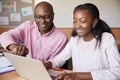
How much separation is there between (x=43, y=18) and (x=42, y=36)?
147 mm

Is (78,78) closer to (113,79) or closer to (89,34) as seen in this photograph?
(113,79)

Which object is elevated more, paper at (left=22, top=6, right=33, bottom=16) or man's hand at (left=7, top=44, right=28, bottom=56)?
paper at (left=22, top=6, right=33, bottom=16)

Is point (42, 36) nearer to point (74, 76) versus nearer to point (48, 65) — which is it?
point (48, 65)

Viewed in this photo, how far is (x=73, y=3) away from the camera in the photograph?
320cm

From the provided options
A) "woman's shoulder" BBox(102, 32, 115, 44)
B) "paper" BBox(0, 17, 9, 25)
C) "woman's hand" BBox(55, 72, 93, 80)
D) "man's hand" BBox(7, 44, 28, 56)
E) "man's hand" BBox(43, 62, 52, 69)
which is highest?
"woman's shoulder" BBox(102, 32, 115, 44)

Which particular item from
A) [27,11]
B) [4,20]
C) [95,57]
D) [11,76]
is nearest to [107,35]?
[95,57]

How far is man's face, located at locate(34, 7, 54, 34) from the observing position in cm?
160

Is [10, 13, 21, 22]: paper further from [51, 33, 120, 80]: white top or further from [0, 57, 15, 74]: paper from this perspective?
[51, 33, 120, 80]: white top

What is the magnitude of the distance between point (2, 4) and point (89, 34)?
8.26 feet

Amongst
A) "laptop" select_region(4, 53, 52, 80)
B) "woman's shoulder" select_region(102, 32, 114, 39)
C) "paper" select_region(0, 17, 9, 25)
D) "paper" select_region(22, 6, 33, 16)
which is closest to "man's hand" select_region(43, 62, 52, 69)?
"laptop" select_region(4, 53, 52, 80)

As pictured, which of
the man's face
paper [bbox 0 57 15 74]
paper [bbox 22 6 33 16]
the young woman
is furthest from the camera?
paper [bbox 22 6 33 16]

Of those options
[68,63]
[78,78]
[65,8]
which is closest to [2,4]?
[65,8]

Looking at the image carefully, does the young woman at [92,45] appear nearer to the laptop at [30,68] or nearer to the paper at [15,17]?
the laptop at [30,68]

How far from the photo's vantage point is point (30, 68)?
41.6 inches
